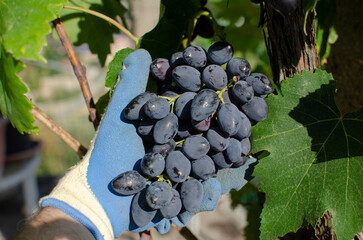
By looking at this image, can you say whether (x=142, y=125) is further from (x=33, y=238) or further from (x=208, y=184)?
(x=33, y=238)

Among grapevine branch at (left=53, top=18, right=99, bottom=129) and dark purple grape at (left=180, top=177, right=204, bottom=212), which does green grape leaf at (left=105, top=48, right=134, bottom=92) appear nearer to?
grapevine branch at (left=53, top=18, right=99, bottom=129)

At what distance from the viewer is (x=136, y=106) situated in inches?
30.7

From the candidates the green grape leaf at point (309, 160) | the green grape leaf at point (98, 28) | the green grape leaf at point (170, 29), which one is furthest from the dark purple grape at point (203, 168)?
the green grape leaf at point (98, 28)

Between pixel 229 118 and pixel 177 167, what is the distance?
14 cm

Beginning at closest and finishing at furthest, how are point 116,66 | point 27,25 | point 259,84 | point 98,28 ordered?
point 27,25
point 259,84
point 116,66
point 98,28

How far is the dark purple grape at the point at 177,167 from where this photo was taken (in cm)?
74

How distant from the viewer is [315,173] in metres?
0.77

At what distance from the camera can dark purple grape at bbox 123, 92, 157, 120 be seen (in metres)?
0.78

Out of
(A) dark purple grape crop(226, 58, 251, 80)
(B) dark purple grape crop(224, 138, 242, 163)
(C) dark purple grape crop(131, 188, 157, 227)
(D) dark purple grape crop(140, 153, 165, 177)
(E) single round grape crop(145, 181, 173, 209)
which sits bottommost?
(C) dark purple grape crop(131, 188, 157, 227)

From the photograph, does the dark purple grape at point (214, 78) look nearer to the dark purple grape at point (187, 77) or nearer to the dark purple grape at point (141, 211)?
the dark purple grape at point (187, 77)

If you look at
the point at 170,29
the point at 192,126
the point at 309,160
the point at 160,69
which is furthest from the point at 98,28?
the point at 309,160

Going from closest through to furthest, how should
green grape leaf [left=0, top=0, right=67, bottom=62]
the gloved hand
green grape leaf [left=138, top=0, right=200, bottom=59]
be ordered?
green grape leaf [left=0, top=0, right=67, bottom=62] → the gloved hand → green grape leaf [left=138, top=0, right=200, bottom=59]

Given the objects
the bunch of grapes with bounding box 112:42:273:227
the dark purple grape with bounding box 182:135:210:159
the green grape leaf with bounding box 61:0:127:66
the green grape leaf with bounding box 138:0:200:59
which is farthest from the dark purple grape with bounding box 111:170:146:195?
the green grape leaf with bounding box 61:0:127:66

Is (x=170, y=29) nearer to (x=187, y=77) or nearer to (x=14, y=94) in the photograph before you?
(x=187, y=77)
